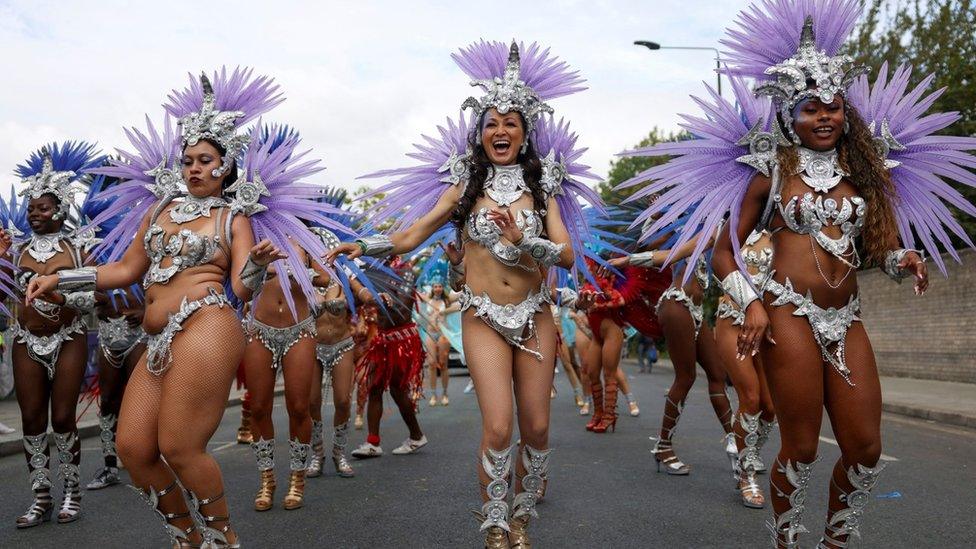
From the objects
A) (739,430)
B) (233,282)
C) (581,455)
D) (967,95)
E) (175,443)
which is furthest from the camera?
(967,95)

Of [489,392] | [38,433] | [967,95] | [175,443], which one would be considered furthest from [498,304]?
[967,95]

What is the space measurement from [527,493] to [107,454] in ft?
14.0

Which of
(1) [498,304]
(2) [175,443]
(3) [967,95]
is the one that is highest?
(3) [967,95]

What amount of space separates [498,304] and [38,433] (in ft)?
11.4

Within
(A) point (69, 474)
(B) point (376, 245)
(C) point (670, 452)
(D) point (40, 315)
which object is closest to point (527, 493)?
(B) point (376, 245)

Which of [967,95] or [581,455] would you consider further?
[967,95]

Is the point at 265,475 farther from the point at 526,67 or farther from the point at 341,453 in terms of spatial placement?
the point at 526,67

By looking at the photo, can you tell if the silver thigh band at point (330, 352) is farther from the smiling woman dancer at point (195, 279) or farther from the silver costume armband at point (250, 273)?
the silver costume armband at point (250, 273)

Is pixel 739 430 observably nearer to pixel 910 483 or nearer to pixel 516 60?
pixel 910 483

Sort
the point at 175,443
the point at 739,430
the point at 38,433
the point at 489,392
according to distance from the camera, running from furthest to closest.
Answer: the point at 739,430
the point at 38,433
the point at 489,392
the point at 175,443

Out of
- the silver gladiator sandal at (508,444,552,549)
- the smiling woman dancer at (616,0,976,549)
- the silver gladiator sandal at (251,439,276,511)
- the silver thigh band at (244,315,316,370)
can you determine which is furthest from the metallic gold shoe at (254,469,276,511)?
the smiling woman dancer at (616,0,976,549)

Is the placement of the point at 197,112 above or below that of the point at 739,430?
above

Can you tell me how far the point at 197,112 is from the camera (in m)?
4.74

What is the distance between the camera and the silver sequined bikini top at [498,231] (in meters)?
4.82
